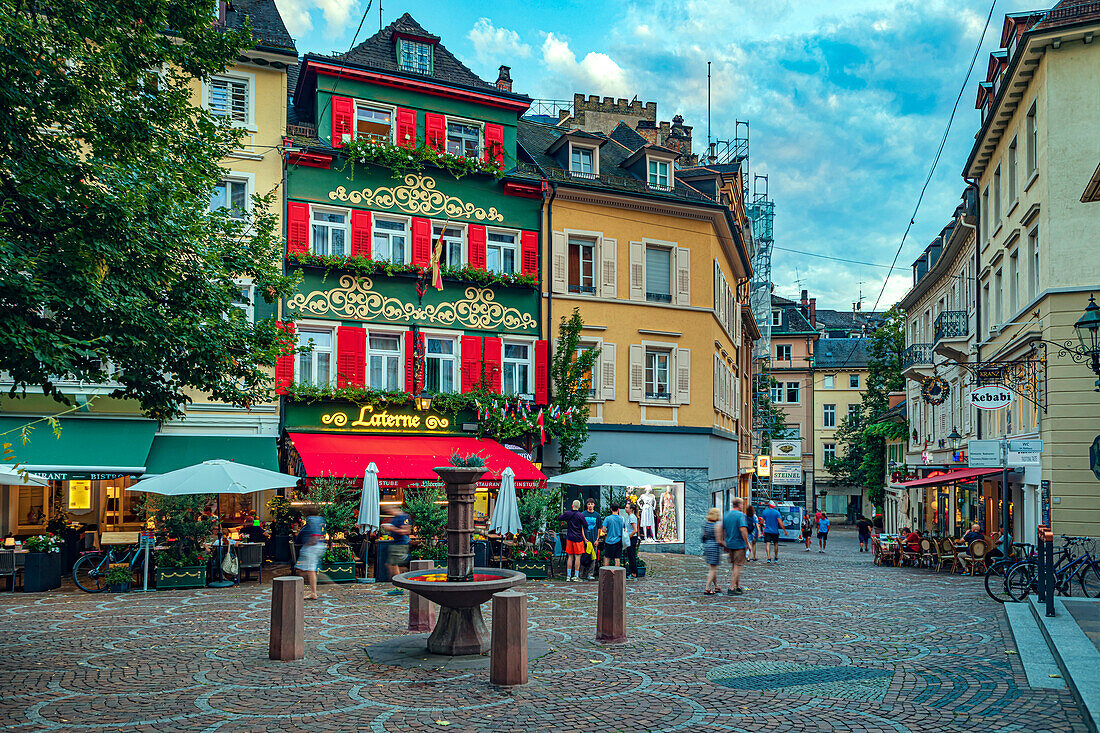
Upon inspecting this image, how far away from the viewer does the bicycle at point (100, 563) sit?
59.7 feet

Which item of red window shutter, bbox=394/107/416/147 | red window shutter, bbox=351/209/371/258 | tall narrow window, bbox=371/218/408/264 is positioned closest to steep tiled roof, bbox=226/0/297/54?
red window shutter, bbox=394/107/416/147

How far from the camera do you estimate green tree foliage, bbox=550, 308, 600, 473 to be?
25.7m

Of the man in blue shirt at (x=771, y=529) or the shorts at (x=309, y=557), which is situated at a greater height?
the shorts at (x=309, y=557)

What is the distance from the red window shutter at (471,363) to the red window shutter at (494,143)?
5130 mm

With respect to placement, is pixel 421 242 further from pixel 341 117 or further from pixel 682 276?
pixel 682 276

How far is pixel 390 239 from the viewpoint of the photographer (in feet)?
83.2

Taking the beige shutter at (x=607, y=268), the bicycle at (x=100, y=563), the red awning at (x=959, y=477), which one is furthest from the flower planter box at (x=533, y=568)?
the red awning at (x=959, y=477)

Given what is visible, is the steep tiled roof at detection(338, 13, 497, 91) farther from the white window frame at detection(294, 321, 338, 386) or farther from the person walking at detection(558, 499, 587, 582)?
the person walking at detection(558, 499, 587, 582)

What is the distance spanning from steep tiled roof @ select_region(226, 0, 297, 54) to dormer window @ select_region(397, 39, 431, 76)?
A: 309 cm

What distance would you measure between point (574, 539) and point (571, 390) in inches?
272

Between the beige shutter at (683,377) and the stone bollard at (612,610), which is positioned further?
the beige shutter at (683,377)

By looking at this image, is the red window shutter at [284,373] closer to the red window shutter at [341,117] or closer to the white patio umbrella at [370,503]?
the white patio umbrella at [370,503]

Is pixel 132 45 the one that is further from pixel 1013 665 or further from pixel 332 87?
pixel 1013 665

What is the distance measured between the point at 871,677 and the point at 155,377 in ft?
32.3
